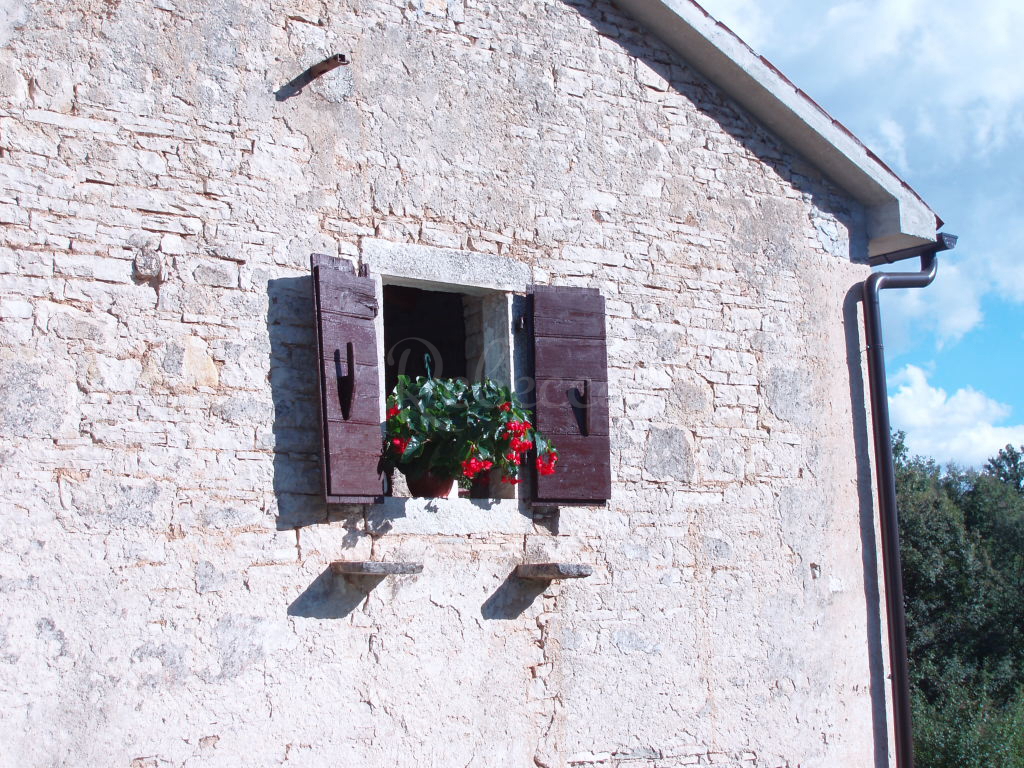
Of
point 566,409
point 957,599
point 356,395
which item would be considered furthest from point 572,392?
point 957,599

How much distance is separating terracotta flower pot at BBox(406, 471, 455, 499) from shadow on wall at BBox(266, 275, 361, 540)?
1.10 feet

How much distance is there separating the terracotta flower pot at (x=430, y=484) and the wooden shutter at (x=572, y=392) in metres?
0.46

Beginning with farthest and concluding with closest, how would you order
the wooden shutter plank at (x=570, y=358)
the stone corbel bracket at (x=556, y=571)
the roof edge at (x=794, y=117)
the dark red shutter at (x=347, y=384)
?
the roof edge at (x=794, y=117) → the wooden shutter plank at (x=570, y=358) → the stone corbel bracket at (x=556, y=571) → the dark red shutter at (x=347, y=384)

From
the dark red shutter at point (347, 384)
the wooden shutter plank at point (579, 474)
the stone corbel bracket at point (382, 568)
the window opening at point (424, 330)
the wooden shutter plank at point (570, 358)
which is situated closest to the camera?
the stone corbel bracket at point (382, 568)

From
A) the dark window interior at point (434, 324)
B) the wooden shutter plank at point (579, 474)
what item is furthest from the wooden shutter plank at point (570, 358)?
the dark window interior at point (434, 324)

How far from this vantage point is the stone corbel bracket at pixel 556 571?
221 inches

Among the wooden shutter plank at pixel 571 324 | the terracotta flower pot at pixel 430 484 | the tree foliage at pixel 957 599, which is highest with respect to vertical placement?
the wooden shutter plank at pixel 571 324

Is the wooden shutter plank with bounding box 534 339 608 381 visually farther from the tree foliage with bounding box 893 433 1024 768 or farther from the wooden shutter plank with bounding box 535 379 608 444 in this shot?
the tree foliage with bounding box 893 433 1024 768

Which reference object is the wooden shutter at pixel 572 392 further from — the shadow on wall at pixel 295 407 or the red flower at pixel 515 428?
the shadow on wall at pixel 295 407

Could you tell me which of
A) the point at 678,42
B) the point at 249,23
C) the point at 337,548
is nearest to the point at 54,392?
the point at 337,548

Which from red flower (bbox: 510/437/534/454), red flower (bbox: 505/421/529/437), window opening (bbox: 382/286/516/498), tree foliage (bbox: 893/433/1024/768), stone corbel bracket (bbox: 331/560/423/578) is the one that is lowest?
tree foliage (bbox: 893/433/1024/768)

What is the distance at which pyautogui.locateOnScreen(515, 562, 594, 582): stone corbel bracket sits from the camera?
5621mm

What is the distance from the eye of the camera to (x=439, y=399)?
5586mm

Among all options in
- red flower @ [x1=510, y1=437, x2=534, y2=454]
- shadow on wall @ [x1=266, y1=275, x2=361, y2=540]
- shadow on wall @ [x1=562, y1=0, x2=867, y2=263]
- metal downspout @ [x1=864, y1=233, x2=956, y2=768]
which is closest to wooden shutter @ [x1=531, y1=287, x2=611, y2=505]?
red flower @ [x1=510, y1=437, x2=534, y2=454]
